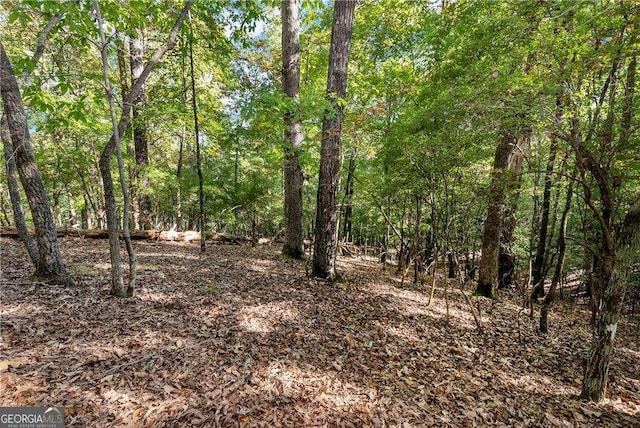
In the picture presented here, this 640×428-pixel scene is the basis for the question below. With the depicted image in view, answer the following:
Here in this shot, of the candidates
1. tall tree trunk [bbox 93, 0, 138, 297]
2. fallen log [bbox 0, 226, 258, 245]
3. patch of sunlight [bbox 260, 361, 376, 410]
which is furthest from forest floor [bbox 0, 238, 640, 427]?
fallen log [bbox 0, 226, 258, 245]

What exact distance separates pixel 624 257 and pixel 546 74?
9.72 ft

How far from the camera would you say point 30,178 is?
15.3 feet

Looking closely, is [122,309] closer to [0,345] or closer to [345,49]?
[0,345]

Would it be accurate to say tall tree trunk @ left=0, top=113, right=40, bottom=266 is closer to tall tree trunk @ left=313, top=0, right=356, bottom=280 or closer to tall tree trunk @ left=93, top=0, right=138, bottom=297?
tall tree trunk @ left=93, top=0, right=138, bottom=297

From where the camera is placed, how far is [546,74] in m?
4.73

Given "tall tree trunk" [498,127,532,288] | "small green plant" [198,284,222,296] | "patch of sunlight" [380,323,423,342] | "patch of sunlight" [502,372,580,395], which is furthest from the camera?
"tall tree trunk" [498,127,532,288]

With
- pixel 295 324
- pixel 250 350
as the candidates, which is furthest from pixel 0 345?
pixel 295 324

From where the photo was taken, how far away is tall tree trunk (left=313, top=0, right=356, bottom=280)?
624 cm

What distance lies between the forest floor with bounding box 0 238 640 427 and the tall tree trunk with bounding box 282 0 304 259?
9.06 feet

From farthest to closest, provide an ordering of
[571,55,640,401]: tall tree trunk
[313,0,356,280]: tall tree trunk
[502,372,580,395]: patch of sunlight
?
[313,0,356,280]: tall tree trunk
[502,372,580,395]: patch of sunlight
[571,55,640,401]: tall tree trunk

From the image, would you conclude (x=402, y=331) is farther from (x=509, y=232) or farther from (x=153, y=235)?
(x=153, y=235)

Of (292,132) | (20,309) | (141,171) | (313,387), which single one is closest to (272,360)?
(313,387)
